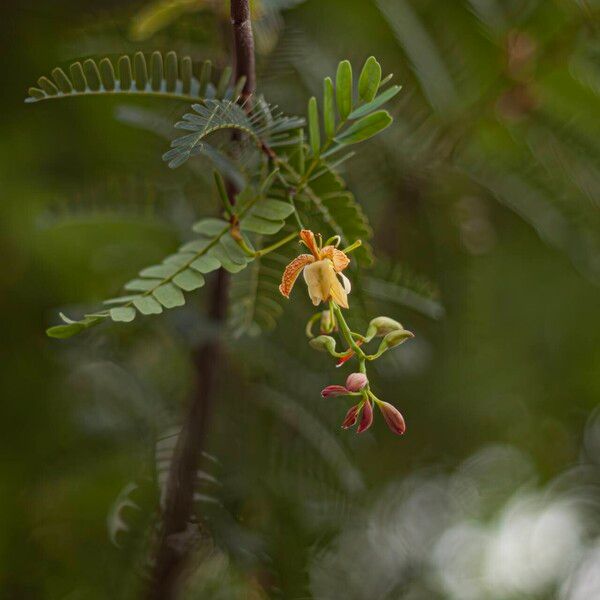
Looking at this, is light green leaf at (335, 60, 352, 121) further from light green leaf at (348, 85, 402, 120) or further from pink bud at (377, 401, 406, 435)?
pink bud at (377, 401, 406, 435)

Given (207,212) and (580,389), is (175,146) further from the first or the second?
(580,389)

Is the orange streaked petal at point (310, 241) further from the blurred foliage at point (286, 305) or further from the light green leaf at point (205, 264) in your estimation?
the blurred foliage at point (286, 305)

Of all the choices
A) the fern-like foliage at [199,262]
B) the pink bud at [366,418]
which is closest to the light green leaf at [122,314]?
the fern-like foliage at [199,262]

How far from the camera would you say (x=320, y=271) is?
1.14 feet

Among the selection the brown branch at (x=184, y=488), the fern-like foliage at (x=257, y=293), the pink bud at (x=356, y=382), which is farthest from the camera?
the brown branch at (x=184, y=488)

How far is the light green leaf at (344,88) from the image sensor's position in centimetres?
38

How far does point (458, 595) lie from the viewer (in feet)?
3.12

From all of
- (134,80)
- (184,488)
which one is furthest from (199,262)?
(184,488)

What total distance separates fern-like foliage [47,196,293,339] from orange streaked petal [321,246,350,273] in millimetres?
32

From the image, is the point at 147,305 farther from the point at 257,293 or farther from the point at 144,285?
the point at 257,293

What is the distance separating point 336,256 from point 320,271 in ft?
0.04

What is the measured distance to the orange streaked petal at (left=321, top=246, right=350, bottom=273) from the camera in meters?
0.35

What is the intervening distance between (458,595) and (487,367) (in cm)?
26

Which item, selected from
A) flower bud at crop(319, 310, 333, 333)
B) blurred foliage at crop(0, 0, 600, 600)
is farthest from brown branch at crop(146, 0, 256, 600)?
flower bud at crop(319, 310, 333, 333)
